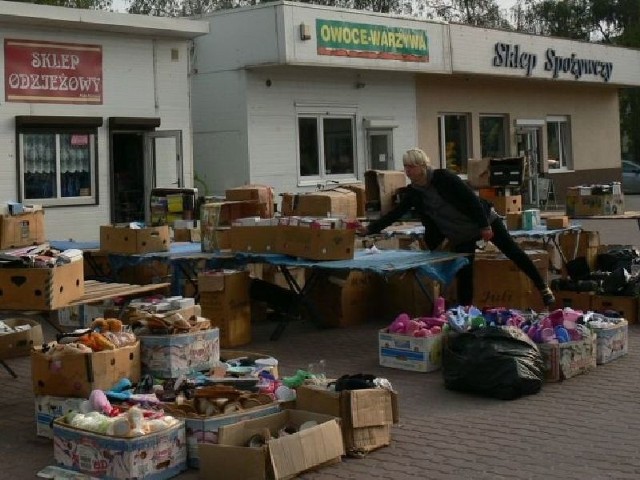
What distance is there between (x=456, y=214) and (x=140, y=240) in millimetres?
3634

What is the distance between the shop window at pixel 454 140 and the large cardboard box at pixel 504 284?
13762mm

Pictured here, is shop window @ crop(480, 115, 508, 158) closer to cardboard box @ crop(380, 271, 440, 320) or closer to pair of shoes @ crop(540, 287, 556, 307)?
cardboard box @ crop(380, 271, 440, 320)

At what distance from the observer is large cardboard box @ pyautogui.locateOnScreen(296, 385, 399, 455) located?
20.6ft

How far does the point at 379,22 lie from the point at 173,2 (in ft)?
110

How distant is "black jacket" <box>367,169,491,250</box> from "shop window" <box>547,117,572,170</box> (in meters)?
18.9

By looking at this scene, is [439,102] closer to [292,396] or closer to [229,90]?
[229,90]

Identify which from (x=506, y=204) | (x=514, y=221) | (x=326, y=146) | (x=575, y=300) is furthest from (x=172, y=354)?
(x=326, y=146)

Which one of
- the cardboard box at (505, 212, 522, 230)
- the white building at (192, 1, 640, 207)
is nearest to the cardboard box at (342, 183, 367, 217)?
the cardboard box at (505, 212, 522, 230)

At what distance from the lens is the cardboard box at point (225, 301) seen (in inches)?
388

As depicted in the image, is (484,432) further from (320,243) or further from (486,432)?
(320,243)

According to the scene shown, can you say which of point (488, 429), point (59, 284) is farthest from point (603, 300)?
point (59, 284)

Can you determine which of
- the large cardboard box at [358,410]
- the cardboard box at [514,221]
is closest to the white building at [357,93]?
the cardboard box at [514,221]

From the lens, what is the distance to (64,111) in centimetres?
1605

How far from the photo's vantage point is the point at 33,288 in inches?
291
